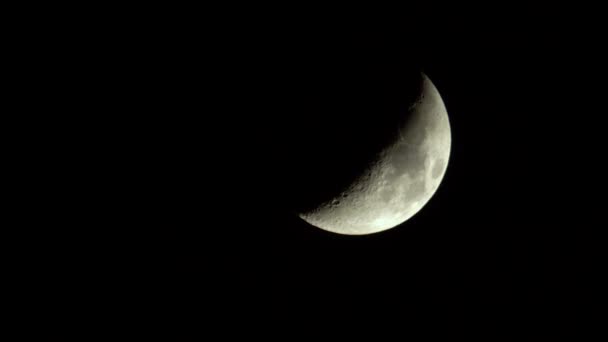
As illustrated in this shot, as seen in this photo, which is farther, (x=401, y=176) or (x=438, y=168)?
(x=438, y=168)

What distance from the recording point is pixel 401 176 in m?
2.78

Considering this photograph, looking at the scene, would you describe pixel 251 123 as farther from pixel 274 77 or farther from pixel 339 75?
pixel 339 75

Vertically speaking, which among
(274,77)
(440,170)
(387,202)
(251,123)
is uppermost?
(274,77)

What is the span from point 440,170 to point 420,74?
745mm

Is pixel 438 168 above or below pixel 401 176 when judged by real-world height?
above

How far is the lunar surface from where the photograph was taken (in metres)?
2.75

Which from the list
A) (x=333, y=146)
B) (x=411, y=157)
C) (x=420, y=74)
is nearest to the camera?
(x=333, y=146)

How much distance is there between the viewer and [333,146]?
100 inches

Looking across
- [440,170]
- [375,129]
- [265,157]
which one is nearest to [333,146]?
[375,129]

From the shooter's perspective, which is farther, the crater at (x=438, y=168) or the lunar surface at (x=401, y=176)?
the crater at (x=438, y=168)

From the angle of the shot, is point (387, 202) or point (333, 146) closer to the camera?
point (333, 146)

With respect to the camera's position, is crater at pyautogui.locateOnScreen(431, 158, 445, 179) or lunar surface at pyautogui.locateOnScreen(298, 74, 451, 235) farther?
crater at pyautogui.locateOnScreen(431, 158, 445, 179)

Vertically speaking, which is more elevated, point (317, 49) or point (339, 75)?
point (317, 49)

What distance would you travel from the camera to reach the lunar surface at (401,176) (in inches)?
108
